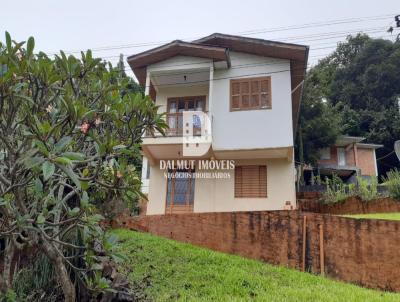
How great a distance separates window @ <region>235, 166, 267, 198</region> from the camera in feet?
36.2

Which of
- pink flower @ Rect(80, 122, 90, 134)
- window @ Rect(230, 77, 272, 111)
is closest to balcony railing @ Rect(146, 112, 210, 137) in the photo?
window @ Rect(230, 77, 272, 111)

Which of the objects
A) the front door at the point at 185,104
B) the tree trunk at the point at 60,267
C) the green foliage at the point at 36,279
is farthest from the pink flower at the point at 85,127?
the front door at the point at 185,104

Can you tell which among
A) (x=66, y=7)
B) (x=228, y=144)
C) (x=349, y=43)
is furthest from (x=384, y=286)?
(x=349, y=43)

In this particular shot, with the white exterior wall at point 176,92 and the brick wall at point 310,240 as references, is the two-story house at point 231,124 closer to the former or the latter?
the white exterior wall at point 176,92

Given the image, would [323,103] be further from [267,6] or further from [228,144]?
[228,144]

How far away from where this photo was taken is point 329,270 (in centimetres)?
610

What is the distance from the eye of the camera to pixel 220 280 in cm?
499

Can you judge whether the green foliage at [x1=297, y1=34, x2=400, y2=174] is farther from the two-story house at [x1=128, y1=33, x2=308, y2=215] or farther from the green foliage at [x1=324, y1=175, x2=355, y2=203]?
the two-story house at [x1=128, y1=33, x2=308, y2=215]

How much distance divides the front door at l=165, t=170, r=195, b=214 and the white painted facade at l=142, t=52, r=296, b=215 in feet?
0.70

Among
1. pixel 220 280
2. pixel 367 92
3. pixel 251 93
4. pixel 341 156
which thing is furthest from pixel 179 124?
pixel 367 92

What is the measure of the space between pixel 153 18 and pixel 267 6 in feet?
20.4

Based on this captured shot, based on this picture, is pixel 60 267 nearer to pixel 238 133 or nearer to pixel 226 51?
pixel 238 133

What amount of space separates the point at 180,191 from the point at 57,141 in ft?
31.0

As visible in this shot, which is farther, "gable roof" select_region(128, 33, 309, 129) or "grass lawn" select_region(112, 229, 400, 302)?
"gable roof" select_region(128, 33, 309, 129)
